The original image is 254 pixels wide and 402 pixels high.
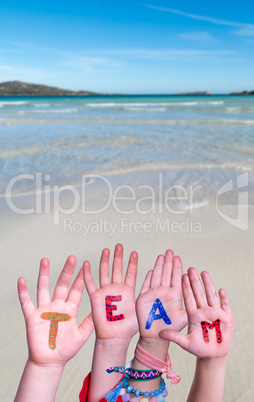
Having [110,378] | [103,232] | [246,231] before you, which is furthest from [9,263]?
[246,231]

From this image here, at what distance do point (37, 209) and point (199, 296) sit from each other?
3.14 metres

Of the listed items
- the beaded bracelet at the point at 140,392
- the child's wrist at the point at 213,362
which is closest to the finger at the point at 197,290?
the child's wrist at the point at 213,362

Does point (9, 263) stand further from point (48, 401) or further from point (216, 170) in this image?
point (216, 170)

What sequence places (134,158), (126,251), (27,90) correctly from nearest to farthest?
(126,251)
(134,158)
(27,90)

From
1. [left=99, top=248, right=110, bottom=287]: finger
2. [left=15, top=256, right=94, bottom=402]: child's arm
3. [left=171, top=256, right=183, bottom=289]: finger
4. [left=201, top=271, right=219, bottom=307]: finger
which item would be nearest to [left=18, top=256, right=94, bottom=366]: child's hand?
[left=15, top=256, right=94, bottom=402]: child's arm

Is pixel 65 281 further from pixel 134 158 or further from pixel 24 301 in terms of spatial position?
pixel 134 158

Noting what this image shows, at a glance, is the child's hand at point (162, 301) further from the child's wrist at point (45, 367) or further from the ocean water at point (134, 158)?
the ocean water at point (134, 158)

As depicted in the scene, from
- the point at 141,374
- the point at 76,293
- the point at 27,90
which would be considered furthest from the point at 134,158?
the point at 27,90

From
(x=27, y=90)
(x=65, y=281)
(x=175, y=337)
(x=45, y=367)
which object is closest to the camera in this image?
(x=175, y=337)

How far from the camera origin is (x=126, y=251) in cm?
338

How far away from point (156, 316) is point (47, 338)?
0.56m

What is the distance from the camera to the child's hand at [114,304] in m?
1.77

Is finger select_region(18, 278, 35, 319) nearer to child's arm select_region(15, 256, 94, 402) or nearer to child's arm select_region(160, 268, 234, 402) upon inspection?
child's arm select_region(15, 256, 94, 402)

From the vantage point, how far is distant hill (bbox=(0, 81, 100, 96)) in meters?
79.1
